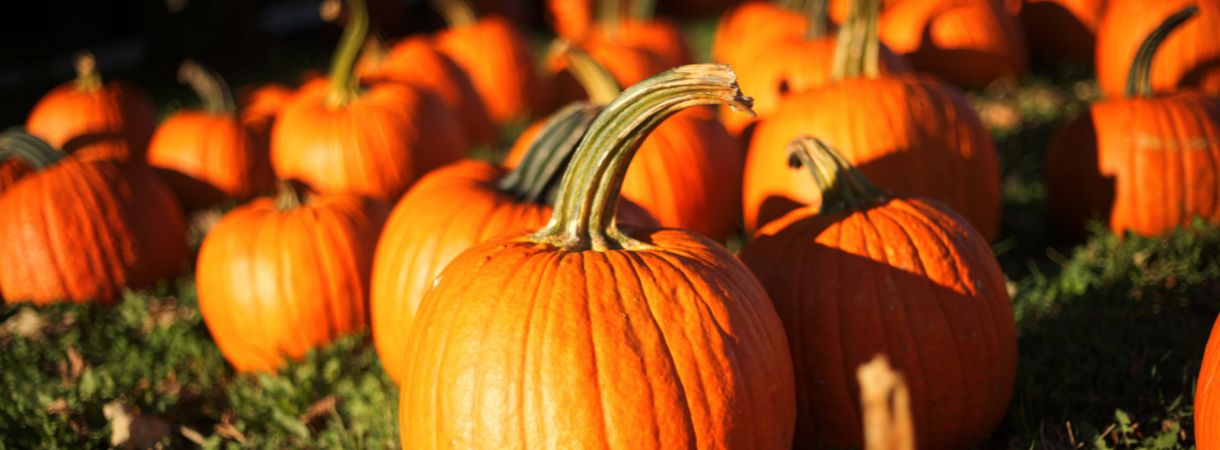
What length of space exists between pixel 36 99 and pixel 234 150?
4868 millimetres

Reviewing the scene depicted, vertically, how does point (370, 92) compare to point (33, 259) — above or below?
above

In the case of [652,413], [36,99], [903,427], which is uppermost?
[903,427]

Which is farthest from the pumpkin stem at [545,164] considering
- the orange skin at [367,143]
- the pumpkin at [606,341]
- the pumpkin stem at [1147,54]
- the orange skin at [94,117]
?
the orange skin at [94,117]

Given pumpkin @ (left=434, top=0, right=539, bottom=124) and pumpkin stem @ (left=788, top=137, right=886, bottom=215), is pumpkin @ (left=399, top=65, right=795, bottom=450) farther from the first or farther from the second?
pumpkin @ (left=434, top=0, right=539, bottom=124)

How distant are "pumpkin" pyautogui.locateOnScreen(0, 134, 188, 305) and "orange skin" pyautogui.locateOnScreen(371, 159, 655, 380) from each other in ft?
5.65

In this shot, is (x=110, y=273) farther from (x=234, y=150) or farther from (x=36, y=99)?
(x=36, y=99)

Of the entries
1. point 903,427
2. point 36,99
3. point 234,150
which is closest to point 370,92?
point 234,150

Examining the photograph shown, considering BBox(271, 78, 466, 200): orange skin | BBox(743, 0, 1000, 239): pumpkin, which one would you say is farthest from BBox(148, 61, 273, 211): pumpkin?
BBox(743, 0, 1000, 239): pumpkin

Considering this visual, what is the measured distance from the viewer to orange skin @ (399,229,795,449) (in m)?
2.28

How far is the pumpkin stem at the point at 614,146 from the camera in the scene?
220 cm

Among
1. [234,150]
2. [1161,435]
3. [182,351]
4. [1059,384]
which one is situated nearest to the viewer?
[1161,435]

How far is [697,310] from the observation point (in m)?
2.35

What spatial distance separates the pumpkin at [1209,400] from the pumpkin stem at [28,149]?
14.8 feet

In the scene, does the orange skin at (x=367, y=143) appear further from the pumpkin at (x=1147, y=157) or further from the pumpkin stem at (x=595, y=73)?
the pumpkin at (x=1147, y=157)
